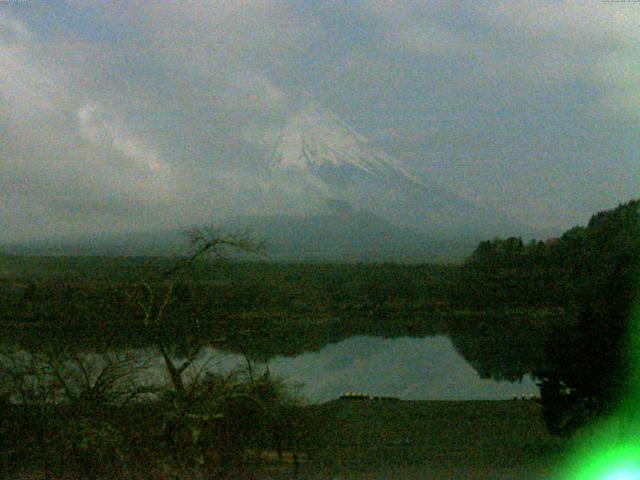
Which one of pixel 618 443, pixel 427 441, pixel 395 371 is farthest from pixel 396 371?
pixel 618 443

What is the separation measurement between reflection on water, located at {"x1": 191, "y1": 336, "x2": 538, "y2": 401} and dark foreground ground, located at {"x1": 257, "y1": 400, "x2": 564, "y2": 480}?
158 inches

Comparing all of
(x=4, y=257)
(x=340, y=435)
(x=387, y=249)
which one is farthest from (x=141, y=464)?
(x=387, y=249)

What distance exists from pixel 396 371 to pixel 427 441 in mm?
14689

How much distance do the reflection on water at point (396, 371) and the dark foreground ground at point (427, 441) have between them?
4.00 meters

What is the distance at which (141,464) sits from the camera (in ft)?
15.3

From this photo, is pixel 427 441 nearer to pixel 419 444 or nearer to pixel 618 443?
pixel 419 444

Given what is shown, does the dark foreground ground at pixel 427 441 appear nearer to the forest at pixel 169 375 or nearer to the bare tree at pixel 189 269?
the forest at pixel 169 375

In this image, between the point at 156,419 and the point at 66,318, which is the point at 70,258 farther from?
the point at 156,419

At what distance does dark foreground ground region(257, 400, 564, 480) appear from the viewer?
7.56 m

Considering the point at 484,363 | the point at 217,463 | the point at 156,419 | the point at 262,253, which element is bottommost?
the point at 484,363

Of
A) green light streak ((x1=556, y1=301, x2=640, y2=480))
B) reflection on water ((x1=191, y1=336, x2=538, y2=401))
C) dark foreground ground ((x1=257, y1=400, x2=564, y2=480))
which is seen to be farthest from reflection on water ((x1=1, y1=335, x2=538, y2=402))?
green light streak ((x1=556, y1=301, x2=640, y2=480))

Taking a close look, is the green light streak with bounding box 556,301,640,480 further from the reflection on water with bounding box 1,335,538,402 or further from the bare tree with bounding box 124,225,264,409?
the reflection on water with bounding box 1,335,538,402

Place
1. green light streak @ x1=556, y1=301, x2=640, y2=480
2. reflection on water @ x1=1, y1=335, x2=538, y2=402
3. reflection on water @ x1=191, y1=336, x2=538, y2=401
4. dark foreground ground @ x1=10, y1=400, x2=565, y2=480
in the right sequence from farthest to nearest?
reflection on water @ x1=191, y1=336, x2=538, y2=401 → reflection on water @ x1=1, y1=335, x2=538, y2=402 → dark foreground ground @ x1=10, y1=400, x2=565, y2=480 → green light streak @ x1=556, y1=301, x2=640, y2=480

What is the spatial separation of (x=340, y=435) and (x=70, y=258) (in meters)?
21.3
